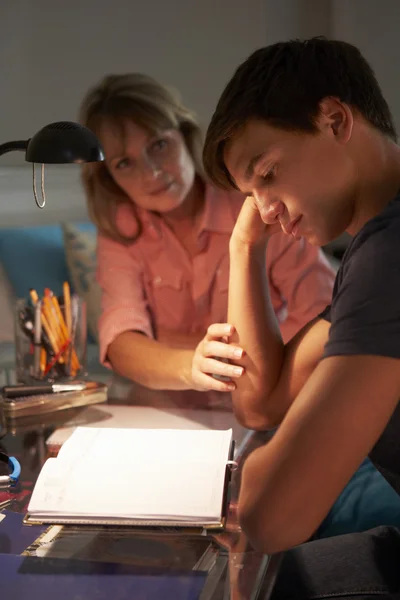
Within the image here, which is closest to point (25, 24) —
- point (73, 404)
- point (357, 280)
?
point (73, 404)

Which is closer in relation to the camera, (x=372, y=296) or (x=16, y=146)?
(x=372, y=296)

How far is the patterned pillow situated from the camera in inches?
89.3

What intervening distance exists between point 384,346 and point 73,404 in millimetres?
690

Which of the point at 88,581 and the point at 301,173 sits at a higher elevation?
the point at 301,173

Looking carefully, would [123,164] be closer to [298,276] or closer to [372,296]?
[298,276]

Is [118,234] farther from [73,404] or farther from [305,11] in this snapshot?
[305,11]

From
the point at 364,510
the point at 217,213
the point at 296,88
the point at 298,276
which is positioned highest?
the point at 296,88

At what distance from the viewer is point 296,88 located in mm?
881

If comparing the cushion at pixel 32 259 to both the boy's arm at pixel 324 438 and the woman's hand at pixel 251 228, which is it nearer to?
the woman's hand at pixel 251 228

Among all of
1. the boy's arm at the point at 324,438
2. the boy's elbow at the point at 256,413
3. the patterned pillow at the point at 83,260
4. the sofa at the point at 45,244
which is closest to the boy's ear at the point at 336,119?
the boy's arm at the point at 324,438

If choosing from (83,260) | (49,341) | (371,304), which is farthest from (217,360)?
(83,260)

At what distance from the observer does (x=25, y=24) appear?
8.04 feet

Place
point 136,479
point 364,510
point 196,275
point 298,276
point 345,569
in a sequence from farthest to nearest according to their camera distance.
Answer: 1. point 196,275
2. point 298,276
3. point 364,510
4. point 345,569
5. point 136,479

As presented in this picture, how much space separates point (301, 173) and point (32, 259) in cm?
152
